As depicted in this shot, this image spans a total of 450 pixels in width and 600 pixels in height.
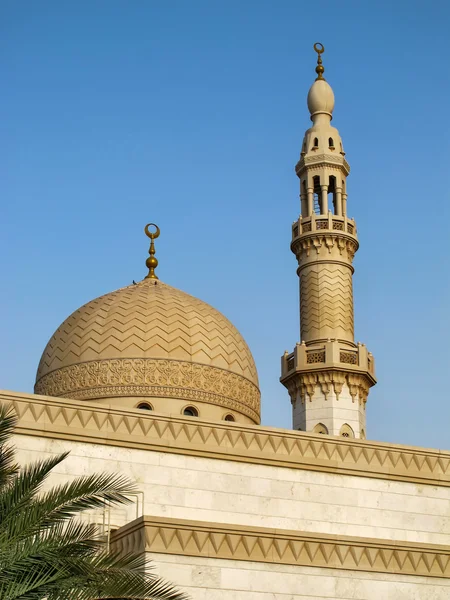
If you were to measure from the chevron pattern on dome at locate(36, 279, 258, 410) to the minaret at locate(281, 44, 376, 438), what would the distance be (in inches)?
124

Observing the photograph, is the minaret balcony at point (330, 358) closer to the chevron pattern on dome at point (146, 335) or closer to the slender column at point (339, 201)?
the chevron pattern on dome at point (146, 335)

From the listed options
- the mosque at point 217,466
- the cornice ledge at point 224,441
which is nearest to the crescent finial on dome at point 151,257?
the mosque at point 217,466

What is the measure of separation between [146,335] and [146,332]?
0.06 m

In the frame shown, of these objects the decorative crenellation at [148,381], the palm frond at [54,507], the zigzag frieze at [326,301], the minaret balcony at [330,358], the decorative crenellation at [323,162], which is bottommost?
the palm frond at [54,507]

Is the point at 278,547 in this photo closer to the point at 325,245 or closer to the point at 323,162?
the point at 325,245

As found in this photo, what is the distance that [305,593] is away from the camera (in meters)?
12.2

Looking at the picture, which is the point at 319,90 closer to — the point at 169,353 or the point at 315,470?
the point at 169,353

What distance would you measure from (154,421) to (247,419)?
470 centimetres

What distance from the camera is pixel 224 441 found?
46.6 feet

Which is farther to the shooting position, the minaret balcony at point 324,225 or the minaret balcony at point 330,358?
the minaret balcony at point 324,225

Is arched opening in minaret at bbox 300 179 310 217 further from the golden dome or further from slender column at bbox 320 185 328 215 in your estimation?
the golden dome

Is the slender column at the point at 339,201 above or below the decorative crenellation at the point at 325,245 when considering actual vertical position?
above

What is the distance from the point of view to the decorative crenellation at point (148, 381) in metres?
17.8

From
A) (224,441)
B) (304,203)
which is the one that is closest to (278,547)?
(224,441)
